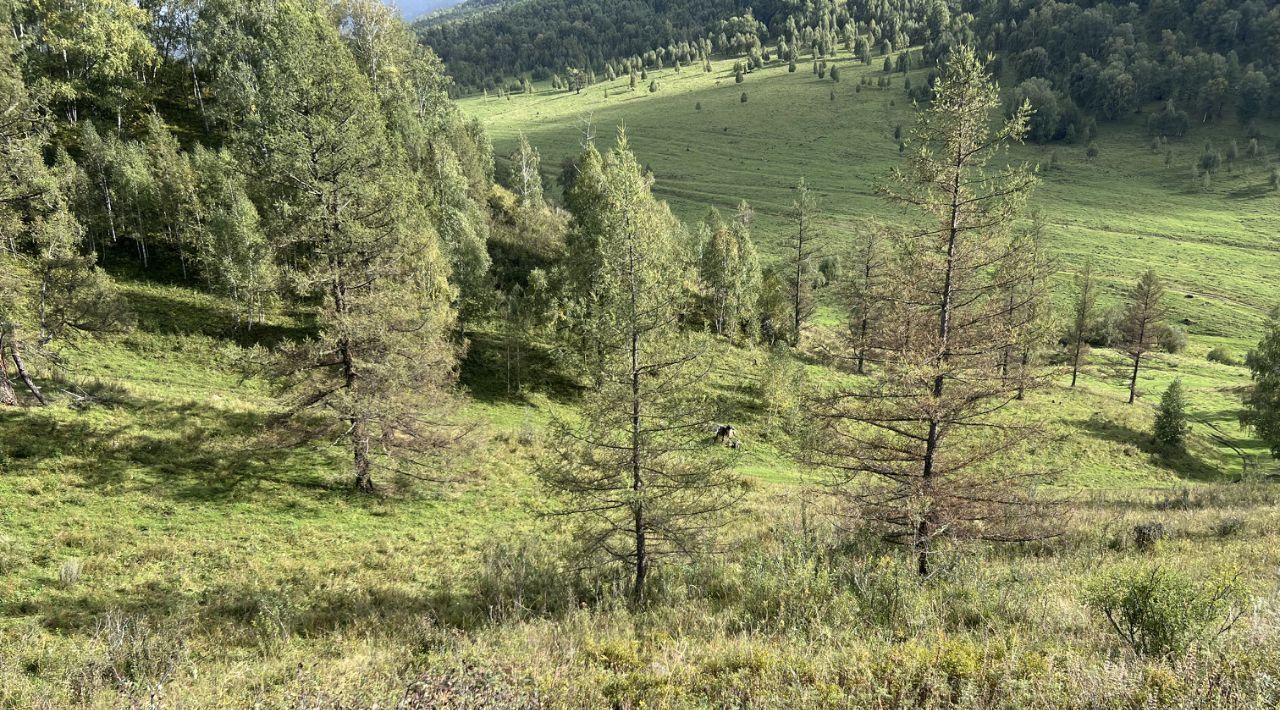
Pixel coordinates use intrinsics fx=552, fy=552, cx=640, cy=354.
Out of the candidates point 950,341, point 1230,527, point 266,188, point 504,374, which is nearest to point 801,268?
point 504,374

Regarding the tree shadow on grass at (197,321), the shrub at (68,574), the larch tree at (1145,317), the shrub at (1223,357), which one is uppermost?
the tree shadow on grass at (197,321)

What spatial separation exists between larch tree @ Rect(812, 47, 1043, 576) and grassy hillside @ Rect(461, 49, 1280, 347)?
58.6 meters

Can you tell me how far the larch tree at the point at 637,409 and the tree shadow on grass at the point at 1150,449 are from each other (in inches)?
1816

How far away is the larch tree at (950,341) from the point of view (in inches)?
490

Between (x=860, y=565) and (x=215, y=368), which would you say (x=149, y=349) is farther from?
(x=860, y=565)

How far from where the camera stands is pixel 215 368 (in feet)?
109

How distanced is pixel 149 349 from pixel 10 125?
18046 millimetres

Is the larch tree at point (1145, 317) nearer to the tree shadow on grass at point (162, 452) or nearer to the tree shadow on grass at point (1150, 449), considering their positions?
the tree shadow on grass at point (1150, 449)

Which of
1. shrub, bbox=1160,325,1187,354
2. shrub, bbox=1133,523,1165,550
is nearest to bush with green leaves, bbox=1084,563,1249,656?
shrub, bbox=1133,523,1165,550

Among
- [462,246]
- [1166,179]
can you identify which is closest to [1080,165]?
[1166,179]

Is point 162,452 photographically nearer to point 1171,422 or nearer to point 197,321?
point 197,321

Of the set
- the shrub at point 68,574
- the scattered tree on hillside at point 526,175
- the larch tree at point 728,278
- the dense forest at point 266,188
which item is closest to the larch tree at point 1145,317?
the larch tree at point 728,278

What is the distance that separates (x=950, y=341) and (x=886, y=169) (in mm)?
→ 61812

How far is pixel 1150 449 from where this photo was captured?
42125 mm
